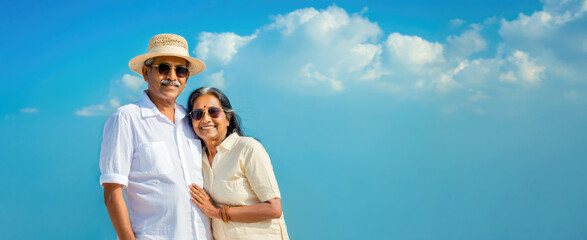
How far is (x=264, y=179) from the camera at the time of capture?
3738mm

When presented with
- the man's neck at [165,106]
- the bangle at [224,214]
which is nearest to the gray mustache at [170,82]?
the man's neck at [165,106]

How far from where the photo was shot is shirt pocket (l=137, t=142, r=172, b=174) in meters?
3.62

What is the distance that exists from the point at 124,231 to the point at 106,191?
1.05 feet

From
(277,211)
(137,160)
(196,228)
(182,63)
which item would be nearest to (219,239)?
(196,228)

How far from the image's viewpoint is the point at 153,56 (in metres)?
4.01

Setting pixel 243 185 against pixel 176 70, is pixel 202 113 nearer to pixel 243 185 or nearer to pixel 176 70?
pixel 176 70

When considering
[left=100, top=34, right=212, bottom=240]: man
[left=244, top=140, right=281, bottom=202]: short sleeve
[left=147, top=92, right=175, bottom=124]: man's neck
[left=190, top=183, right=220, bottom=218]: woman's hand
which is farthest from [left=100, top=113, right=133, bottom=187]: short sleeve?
[left=244, top=140, right=281, bottom=202]: short sleeve

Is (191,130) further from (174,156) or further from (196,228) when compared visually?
(196,228)

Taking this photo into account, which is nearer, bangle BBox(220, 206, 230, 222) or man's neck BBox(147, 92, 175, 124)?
bangle BBox(220, 206, 230, 222)

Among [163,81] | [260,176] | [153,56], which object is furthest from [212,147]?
[153,56]

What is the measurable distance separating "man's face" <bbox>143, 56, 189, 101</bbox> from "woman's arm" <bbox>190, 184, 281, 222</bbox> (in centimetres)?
77

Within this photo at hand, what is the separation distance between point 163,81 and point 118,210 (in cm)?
105

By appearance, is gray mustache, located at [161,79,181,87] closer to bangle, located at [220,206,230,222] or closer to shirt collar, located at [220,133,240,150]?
shirt collar, located at [220,133,240,150]

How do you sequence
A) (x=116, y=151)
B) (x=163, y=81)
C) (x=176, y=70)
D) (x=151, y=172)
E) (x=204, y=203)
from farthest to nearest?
1. (x=176, y=70)
2. (x=163, y=81)
3. (x=204, y=203)
4. (x=151, y=172)
5. (x=116, y=151)
